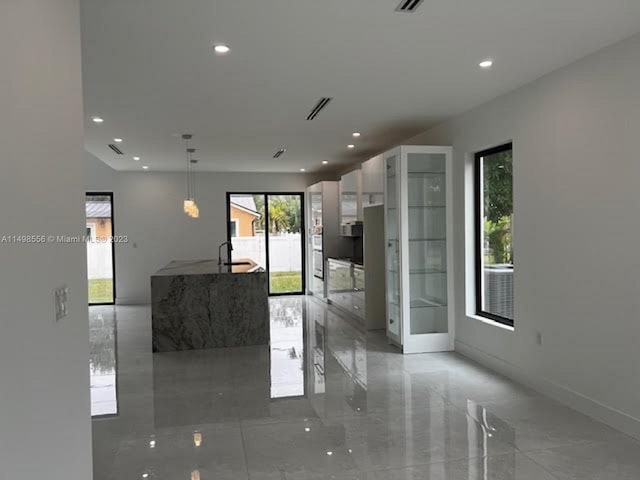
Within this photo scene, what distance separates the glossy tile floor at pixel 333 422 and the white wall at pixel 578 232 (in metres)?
0.29

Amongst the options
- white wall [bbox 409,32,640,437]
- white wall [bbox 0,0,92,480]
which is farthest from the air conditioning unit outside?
white wall [bbox 0,0,92,480]

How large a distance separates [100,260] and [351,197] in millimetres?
5069

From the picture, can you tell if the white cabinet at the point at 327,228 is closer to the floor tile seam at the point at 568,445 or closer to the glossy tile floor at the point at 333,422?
the glossy tile floor at the point at 333,422

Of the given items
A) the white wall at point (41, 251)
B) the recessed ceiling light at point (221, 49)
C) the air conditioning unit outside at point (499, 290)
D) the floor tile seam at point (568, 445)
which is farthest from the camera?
the air conditioning unit outside at point (499, 290)

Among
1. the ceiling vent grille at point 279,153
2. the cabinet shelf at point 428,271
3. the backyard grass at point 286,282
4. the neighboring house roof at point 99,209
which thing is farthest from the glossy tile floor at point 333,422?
the backyard grass at point 286,282

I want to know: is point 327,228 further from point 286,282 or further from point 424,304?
point 424,304

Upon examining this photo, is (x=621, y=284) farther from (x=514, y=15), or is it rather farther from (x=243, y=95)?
(x=243, y=95)

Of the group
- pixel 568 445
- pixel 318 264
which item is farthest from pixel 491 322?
pixel 318 264

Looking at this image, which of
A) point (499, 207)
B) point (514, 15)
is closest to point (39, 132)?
point (514, 15)

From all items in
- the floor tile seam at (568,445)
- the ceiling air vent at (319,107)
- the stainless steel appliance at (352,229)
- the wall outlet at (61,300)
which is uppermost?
the ceiling air vent at (319,107)

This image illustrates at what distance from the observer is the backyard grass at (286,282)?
10.2 meters

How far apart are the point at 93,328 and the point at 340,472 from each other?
5548mm

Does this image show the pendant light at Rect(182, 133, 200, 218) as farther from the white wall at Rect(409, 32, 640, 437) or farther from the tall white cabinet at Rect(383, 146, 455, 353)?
the white wall at Rect(409, 32, 640, 437)

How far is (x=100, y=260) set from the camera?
30.4 feet
